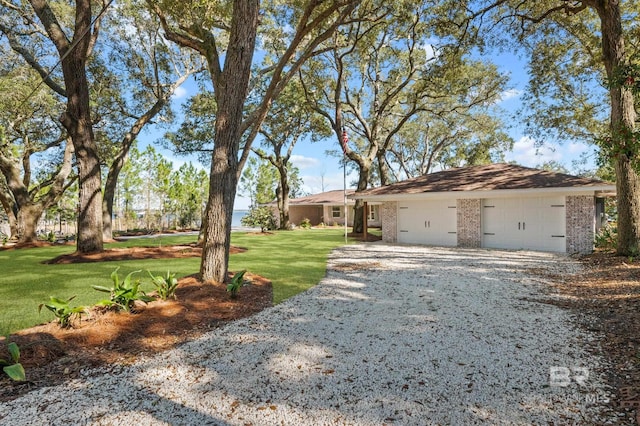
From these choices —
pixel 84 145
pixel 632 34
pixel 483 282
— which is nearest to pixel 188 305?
pixel 483 282

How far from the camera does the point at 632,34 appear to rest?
10.4 m

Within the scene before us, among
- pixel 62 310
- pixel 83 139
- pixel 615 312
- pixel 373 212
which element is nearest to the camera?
pixel 62 310

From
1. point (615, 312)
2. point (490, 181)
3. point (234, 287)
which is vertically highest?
point (490, 181)

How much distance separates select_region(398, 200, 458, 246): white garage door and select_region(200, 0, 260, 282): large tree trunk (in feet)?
36.3

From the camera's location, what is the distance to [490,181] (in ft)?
43.6

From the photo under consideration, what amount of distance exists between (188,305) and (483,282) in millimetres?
5533

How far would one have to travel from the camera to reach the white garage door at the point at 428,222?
46.8 feet

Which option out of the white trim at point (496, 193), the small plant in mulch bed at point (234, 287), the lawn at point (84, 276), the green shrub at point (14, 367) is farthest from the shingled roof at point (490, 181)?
the green shrub at point (14, 367)

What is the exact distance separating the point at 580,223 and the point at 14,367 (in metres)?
14.3

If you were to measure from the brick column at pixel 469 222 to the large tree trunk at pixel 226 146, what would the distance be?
1100cm

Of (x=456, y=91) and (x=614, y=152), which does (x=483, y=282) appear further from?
(x=456, y=91)

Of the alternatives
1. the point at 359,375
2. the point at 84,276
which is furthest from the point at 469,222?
the point at 84,276

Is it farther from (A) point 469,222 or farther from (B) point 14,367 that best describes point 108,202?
(A) point 469,222

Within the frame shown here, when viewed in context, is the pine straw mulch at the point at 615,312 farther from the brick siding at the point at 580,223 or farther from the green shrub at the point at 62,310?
the green shrub at the point at 62,310
